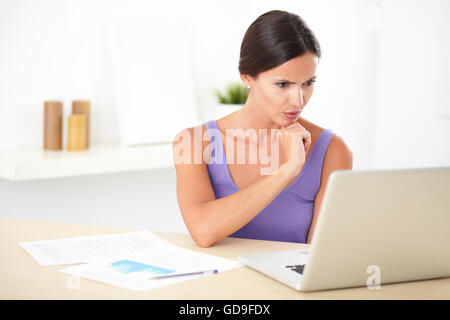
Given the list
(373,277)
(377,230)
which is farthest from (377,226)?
(373,277)

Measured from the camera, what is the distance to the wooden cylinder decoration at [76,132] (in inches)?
120

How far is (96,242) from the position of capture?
156 centimetres

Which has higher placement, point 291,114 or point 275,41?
point 275,41

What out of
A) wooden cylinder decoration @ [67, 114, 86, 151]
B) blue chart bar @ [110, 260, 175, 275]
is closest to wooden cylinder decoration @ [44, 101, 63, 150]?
wooden cylinder decoration @ [67, 114, 86, 151]

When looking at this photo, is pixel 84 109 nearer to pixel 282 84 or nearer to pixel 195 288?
pixel 282 84

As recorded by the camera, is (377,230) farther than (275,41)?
No

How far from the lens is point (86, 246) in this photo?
152cm

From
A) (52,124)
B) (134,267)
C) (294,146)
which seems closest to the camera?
(134,267)

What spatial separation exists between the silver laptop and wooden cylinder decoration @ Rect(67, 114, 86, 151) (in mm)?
1983

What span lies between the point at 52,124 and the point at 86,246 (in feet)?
5.38

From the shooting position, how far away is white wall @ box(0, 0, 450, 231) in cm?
304

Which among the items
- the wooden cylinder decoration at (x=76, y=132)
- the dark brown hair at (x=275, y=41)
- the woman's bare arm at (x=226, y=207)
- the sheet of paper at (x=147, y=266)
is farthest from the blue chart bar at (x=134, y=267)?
the wooden cylinder decoration at (x=76, y=132)

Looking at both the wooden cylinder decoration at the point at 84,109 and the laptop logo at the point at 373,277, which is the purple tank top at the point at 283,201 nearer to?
the laptop logo at the point at 373,277
